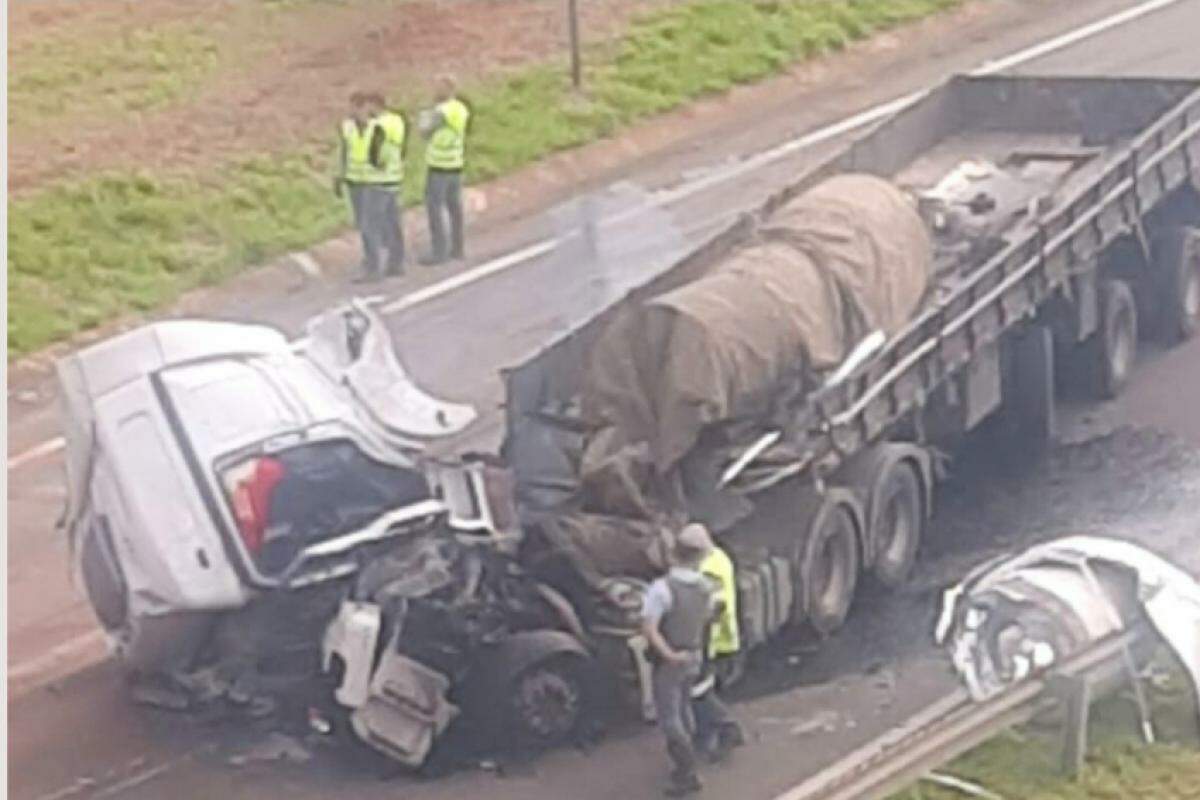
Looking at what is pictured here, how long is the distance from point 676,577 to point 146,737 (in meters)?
2.20

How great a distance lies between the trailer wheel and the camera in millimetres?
14242

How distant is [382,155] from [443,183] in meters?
0.32

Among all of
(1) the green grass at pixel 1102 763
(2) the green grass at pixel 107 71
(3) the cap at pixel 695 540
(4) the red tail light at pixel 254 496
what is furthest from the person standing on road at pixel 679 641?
(2) the green grass at pixel 107 71

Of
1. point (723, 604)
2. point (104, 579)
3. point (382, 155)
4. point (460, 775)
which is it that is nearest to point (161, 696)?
point (104, 579)

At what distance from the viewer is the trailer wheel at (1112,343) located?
1424 centimetres

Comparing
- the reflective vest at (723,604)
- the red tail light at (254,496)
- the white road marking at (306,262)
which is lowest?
the reflective vest at (723,604)

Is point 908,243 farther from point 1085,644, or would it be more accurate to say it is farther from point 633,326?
point 1085,644

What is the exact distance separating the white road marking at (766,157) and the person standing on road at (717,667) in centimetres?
296

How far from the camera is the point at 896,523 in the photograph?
12.6 meters

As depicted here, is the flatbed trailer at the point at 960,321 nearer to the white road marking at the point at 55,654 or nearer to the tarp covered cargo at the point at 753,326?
the tarp covered cargo at the point at 753,326

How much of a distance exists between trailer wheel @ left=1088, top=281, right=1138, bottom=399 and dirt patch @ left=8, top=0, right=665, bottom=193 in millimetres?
3629

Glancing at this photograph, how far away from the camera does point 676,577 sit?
1094cm

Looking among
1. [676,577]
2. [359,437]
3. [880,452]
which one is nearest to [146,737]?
[359,437]

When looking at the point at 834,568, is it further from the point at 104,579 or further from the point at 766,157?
the point at 766,157
